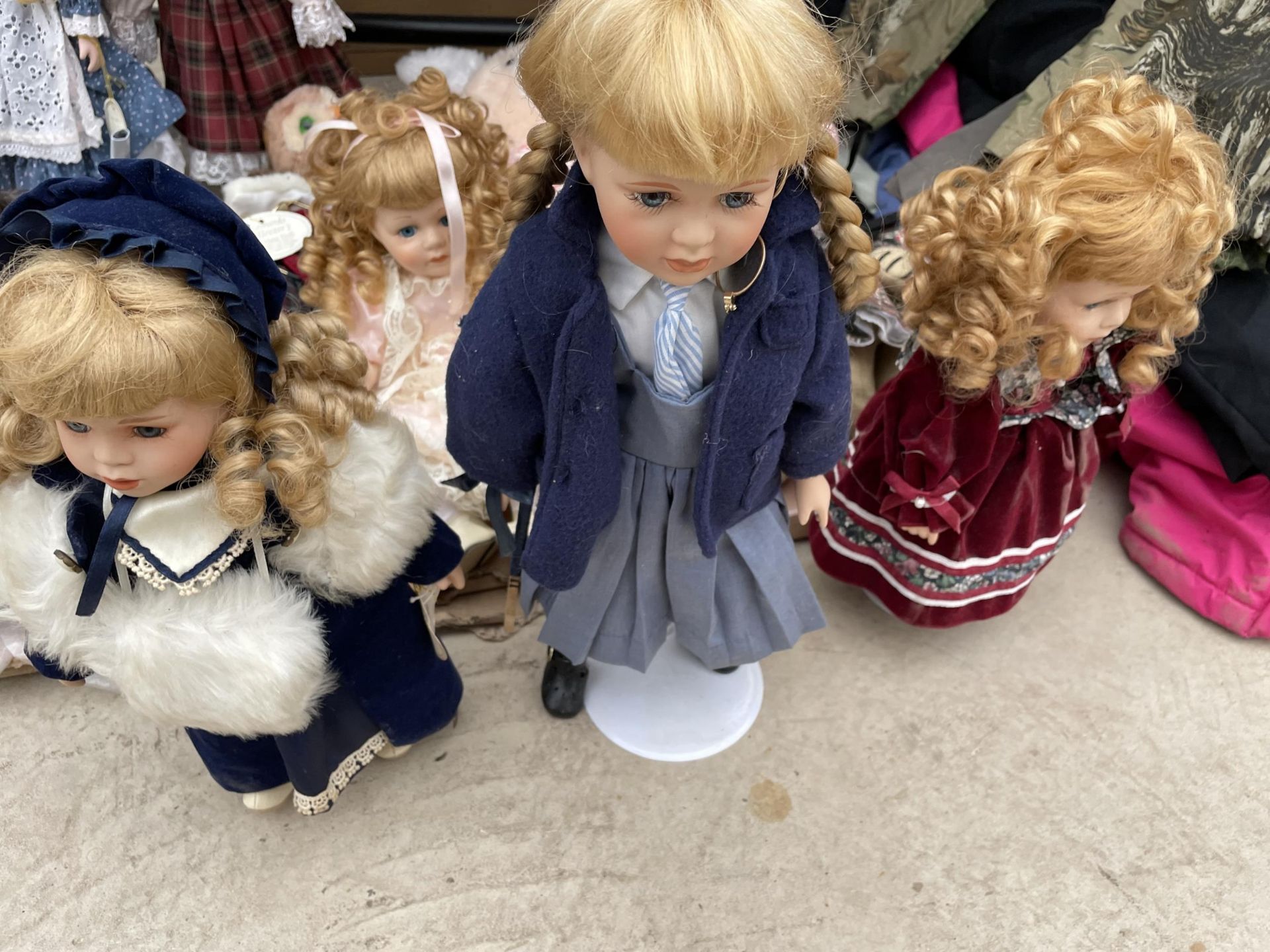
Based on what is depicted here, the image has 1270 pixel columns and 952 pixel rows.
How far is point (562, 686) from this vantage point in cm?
176

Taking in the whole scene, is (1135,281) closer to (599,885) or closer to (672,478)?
(672,478)

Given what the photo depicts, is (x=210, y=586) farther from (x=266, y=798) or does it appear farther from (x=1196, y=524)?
(x=1196, y=524)

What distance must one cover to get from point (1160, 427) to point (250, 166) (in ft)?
7.25

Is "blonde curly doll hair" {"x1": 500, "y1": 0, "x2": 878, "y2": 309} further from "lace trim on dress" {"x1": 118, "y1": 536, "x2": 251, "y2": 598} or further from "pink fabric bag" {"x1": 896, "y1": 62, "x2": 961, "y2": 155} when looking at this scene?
"pink fabric bag" {"x1": 896, "y1": 62, "x2": 961, "y2": 155}

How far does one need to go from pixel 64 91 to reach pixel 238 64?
38 cm

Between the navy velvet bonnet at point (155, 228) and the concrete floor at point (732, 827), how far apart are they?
936mm

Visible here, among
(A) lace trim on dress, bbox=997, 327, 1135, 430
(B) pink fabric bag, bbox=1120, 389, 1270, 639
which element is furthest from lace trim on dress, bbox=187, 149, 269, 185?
(B) pink fabric bag, bbox=1120, 389, 1270, 639

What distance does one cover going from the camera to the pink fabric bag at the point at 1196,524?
1.92m

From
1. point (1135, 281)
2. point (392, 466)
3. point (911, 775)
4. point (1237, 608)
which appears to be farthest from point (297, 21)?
point (1237, 608)

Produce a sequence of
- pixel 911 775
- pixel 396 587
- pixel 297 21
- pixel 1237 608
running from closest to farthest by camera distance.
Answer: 1. pixel 396 587
2. pixel 911 775
3. pixel 1237 608
4. pixel 297 21

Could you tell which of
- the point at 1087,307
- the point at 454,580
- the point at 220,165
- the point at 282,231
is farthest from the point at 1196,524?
the point at 220,165

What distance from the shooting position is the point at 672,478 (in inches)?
53.4

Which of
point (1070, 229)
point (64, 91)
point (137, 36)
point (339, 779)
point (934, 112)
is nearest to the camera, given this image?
point (1070, 229)

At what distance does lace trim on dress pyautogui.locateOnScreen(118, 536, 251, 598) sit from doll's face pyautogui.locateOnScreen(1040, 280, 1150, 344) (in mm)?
1212
